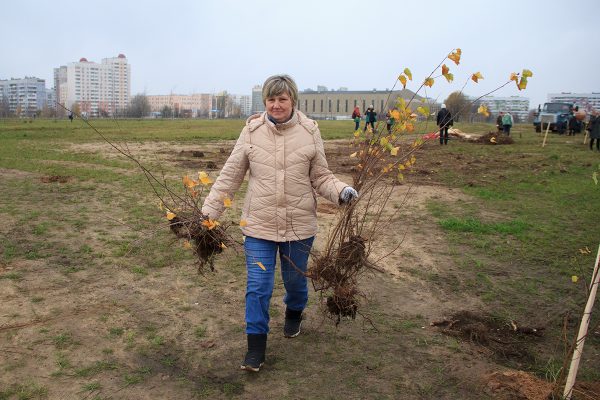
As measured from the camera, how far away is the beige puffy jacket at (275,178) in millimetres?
3531

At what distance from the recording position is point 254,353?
3473mm

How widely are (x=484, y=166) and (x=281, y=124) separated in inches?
495

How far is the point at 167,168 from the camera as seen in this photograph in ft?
42.7

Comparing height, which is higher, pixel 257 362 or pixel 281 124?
pixel 281 124

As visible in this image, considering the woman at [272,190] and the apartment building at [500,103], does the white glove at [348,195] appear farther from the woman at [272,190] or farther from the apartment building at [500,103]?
the apartment building at [500,103]

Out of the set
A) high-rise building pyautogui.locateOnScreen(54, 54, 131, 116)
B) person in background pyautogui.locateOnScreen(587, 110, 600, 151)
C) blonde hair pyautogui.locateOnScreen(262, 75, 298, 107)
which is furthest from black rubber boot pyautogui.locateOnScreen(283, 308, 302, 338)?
high-rise building pyautogui.locateOnScreen(54, 54, 131, 116)

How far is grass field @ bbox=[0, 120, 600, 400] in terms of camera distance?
3389mm

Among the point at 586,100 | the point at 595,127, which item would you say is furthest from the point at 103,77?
the point at 595,127

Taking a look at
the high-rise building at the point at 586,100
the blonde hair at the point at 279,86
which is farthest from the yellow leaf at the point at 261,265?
the high-rise building at the point at 586,100

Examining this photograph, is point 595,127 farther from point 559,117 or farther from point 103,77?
point 103,77

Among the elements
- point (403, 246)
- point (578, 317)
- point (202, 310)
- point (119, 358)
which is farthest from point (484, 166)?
point (119, 358)

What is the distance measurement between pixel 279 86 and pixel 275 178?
0.62 meters

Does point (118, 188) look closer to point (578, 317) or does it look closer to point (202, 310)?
point (202, 310)

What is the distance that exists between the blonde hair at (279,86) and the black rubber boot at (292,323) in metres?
1.63
